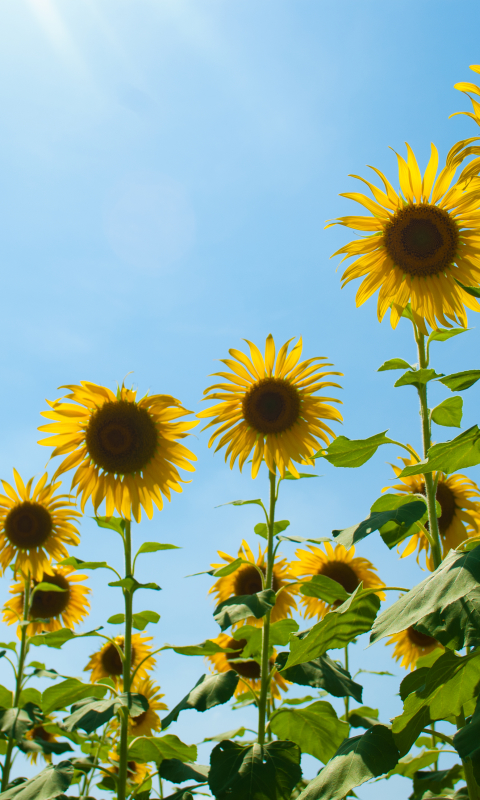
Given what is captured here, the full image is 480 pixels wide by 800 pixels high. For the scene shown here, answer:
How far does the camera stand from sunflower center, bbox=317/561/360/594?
6215mm

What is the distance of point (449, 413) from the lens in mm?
3023

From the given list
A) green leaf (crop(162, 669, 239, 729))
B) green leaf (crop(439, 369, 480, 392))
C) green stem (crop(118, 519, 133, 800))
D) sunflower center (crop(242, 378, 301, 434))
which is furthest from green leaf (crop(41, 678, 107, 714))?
green leaf (crop(439, 369, 480, 392))

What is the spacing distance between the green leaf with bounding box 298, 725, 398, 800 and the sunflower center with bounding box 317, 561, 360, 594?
11.9ft

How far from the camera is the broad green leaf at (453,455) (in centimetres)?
232

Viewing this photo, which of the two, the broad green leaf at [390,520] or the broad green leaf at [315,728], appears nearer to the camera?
the broad green leaf at [390,520]

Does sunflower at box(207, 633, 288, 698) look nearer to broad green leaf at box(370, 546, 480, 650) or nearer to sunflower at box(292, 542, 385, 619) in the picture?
sunflower at box(292, 542, 385, 619)

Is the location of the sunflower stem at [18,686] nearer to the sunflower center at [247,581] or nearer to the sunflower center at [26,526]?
the sunflower center at [26,526]

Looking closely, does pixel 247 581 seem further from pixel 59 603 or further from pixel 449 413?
pixel 449 413

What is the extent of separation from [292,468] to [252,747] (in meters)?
2.03

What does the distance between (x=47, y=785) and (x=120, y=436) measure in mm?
2377

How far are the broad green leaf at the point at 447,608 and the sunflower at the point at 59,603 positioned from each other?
5.58m

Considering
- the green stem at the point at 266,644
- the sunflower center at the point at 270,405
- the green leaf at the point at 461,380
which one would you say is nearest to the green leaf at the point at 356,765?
the green stem at the point at 266,644

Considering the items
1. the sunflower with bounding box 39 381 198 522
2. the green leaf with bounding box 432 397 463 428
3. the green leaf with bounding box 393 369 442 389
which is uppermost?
the sunflower with bounding box 39 381 198 522

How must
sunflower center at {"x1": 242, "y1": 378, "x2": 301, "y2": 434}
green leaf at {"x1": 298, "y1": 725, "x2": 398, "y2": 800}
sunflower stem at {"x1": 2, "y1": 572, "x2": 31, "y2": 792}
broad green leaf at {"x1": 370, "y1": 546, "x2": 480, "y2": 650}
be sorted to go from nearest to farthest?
broad green leaf at {"x1": 370, "y1": 546, "x2": 480, "y2": 650} < green leaf at {"x1": 298, "y1": 725, "x2": 398, "y2": 800} < sunflower stem at {"x1": 2, "y1": 572, "x2": 31, "y2": 792} < sunflower center at {"x1": 242, "y1": 378, "x2": 301, "y2": 434}
